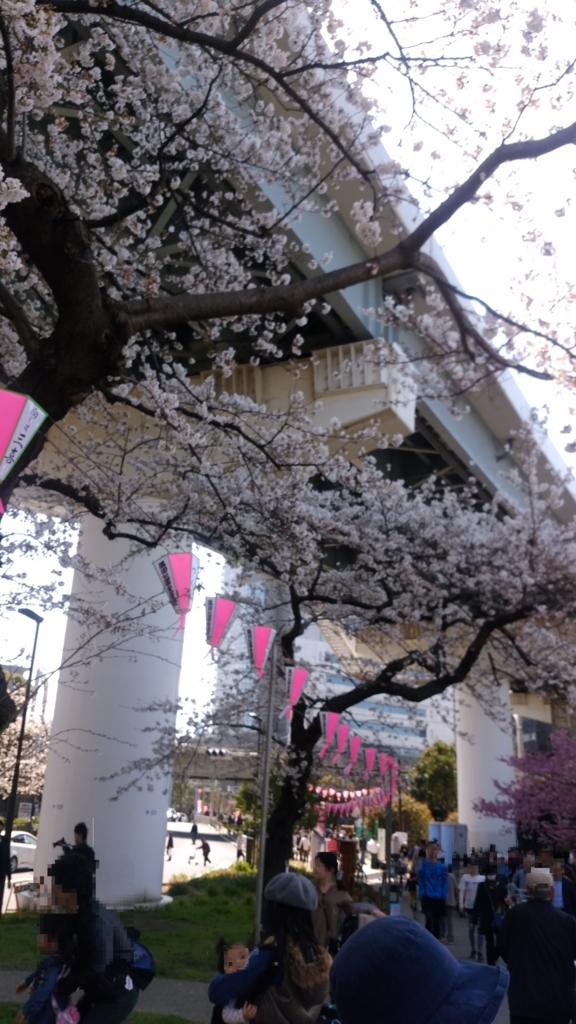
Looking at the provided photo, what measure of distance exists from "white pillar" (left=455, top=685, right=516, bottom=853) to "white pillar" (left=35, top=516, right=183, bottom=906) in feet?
50.6

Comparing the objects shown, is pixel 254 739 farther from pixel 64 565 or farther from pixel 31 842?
pixel 31 842

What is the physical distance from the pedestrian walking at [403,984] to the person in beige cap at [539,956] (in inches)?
136

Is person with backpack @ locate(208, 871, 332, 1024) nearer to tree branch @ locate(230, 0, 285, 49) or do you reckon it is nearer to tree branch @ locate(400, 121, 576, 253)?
tree branch @ locate(400, 121, 576, 253)

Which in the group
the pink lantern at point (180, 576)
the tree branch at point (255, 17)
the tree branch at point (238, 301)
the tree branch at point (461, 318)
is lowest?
the pink lantern at point (180, 576)

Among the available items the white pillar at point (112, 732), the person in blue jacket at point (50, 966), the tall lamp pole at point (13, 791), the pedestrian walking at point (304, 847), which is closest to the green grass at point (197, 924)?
the white pillar at point (112, 732)

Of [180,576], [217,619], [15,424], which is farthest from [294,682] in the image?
[15,424]

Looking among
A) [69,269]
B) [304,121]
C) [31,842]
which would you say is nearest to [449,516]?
[304,121]

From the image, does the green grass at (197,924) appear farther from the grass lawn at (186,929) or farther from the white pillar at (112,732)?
the white pillar at (112,732)

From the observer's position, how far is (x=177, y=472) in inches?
376

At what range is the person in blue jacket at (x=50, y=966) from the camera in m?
2.78

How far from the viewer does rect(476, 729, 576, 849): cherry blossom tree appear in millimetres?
22453

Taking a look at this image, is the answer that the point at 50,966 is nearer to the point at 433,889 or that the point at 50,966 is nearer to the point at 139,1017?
the point at 139,1017

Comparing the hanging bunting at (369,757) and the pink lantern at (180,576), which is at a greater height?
the pink lantern at (180,576)

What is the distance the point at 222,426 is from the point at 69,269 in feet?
7.72
